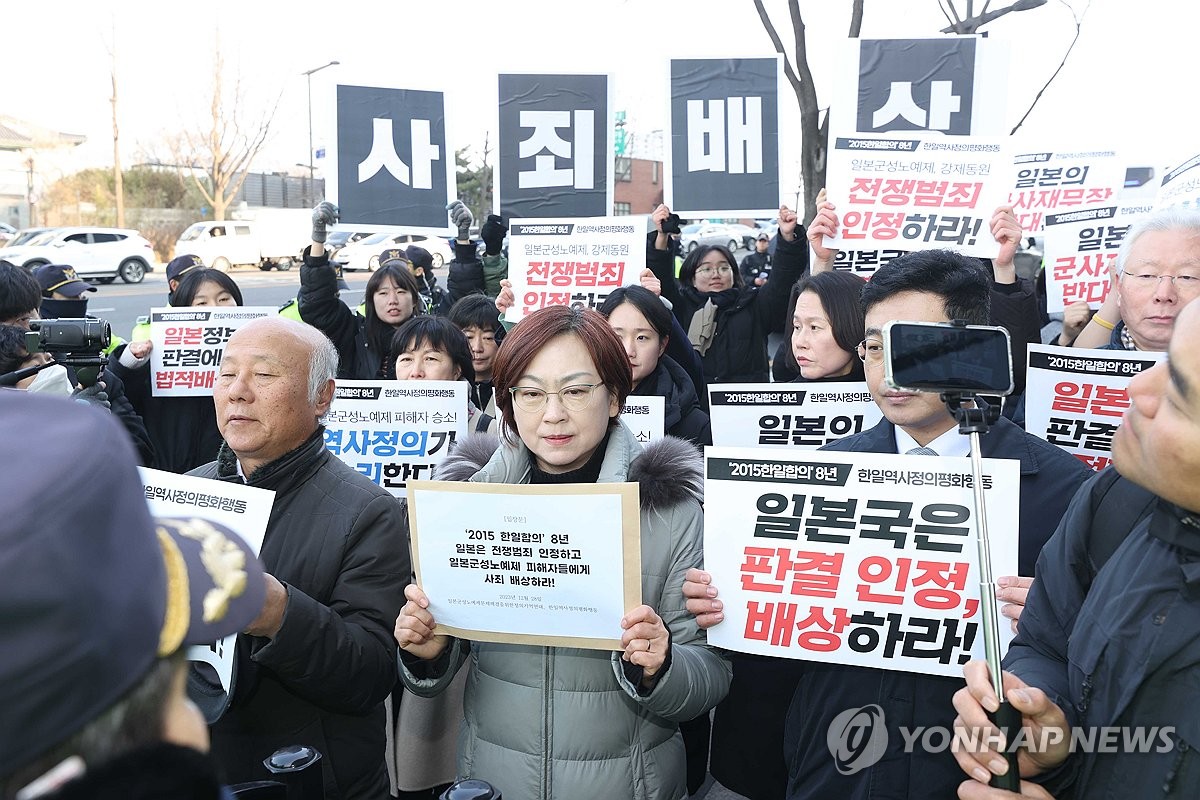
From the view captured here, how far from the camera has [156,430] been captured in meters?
5.16

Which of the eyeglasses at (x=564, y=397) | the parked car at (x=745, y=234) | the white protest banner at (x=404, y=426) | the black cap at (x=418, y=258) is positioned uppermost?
the parked car at (x=745, y=234)

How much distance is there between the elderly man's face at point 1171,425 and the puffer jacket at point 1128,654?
3.4 inches

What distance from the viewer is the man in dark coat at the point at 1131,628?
1.42 metres

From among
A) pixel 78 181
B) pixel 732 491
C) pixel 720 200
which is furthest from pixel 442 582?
pixel 78 181

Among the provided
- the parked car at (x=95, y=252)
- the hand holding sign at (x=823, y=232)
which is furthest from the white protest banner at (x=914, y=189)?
the parked car at (x=95, y=252)

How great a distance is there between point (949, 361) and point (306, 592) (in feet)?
5.74

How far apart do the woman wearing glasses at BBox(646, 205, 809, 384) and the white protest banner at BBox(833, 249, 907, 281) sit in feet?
2.06

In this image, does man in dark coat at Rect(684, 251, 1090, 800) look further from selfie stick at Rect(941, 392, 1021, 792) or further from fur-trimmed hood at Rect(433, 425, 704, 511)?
selfie stick at Rect(941, 392, 1021, 792)

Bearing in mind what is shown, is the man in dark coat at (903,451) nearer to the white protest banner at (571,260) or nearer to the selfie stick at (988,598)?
the selfie stick at (988,598)

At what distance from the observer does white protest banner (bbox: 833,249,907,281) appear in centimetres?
479

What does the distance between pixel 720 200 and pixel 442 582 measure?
421 centimetres

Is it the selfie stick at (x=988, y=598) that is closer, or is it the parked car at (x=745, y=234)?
the selfie stick at (x=988, y=598)

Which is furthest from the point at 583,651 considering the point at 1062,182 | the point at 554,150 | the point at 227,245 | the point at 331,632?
the point at 227,245

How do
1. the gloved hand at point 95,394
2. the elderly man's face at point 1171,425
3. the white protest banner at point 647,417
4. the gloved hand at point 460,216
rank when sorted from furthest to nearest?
the gloved hand at point 460,216 → the white protest banner at point 647,417 → the gloved hand at point 95,394 → the elderly man's face at point 1171,425
